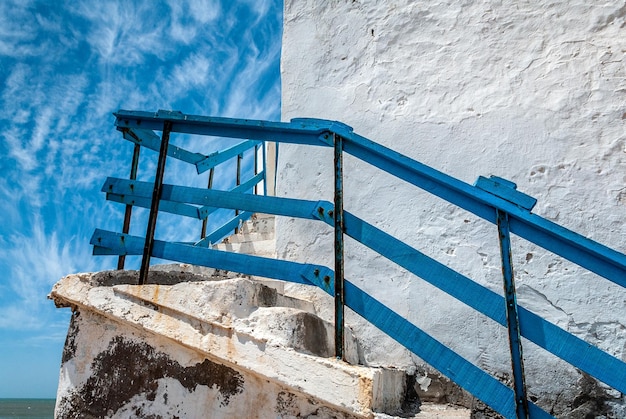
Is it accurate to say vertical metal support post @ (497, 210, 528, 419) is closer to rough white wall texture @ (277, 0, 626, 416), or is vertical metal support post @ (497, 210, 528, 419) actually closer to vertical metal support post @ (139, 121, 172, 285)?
rough white wall texture @ (277, 0, 626, 416)

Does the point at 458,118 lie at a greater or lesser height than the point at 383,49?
lesser

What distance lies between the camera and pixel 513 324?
180 centimetres

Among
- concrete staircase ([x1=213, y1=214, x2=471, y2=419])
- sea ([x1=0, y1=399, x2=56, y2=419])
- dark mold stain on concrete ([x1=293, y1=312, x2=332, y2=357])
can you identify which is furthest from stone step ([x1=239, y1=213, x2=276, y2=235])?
sea ([x1=0, y1=399, x2=56, y2=419])

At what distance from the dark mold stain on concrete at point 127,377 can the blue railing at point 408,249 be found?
42 centimetres

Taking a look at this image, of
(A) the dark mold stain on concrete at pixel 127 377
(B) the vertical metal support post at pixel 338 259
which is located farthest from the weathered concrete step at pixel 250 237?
(B) the vertical metal support post at pixel 338 259

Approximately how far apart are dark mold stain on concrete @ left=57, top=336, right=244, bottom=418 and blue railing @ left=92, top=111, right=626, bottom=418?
0.42 metres

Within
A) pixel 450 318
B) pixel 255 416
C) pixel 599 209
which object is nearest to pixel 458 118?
pixel 599 209

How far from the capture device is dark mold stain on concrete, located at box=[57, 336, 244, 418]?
2.07 metres

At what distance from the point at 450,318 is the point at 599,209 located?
1101mm

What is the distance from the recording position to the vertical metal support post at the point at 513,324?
69.4 inches

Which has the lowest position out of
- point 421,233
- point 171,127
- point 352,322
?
point 352,322

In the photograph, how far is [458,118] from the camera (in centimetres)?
357

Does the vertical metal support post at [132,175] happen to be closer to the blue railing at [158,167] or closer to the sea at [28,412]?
the blue railing at [158,167]

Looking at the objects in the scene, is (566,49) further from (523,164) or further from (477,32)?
(523,164)
